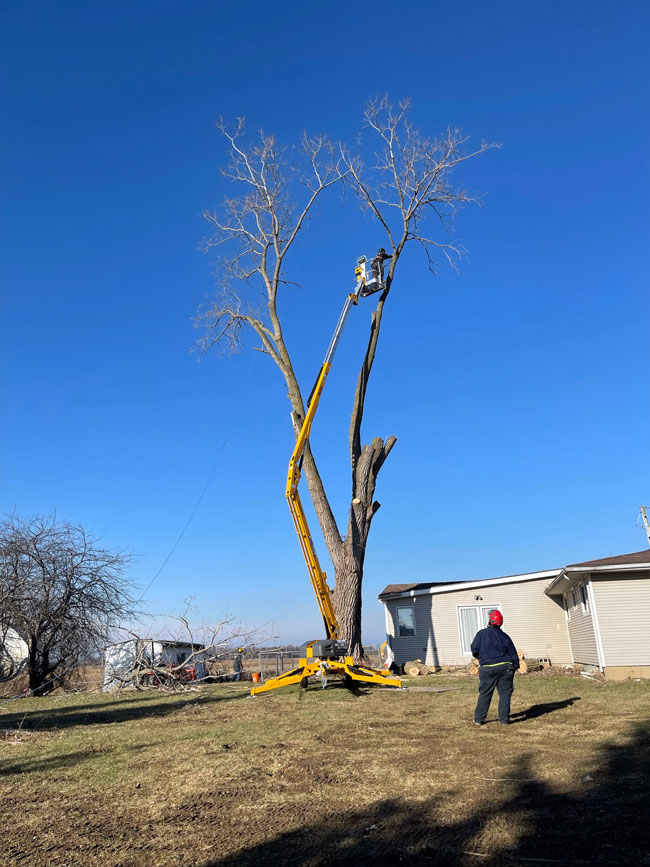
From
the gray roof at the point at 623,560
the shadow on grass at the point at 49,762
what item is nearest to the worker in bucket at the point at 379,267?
the gray roof at the point at 623,560

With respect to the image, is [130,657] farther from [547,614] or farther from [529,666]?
[547,614]

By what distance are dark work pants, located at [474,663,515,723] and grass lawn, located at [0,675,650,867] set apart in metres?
0.21

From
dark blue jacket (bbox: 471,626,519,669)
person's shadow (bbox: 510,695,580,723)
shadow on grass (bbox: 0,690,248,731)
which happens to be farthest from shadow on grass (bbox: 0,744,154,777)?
person's shadow (bbox: 510,695,580,723)

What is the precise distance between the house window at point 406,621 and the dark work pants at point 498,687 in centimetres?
1461

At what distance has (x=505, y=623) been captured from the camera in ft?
69.5

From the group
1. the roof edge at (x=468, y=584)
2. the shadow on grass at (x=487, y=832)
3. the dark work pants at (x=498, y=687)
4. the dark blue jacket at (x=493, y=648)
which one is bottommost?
the shadow on grass at (x=487, y=832)

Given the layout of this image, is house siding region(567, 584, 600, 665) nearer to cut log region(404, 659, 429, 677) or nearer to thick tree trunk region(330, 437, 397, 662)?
cut log region(404, 659, 429, 677)

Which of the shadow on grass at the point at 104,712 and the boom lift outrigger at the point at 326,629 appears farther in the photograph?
the boom lift outrigger at the point at 326,629

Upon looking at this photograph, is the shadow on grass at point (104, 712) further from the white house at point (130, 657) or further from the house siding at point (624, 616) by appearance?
the house siding at point (624, 616)

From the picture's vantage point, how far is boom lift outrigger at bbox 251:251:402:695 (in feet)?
45.3

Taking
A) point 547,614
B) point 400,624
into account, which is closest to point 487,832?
point 547,614

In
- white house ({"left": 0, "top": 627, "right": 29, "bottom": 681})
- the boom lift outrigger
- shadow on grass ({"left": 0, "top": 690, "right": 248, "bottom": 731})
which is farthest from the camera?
white house ({"left": 0, "top": 627, "right": 29, "bottom": 681})

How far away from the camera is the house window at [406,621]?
898 inches

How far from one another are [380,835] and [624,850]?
145 cm
